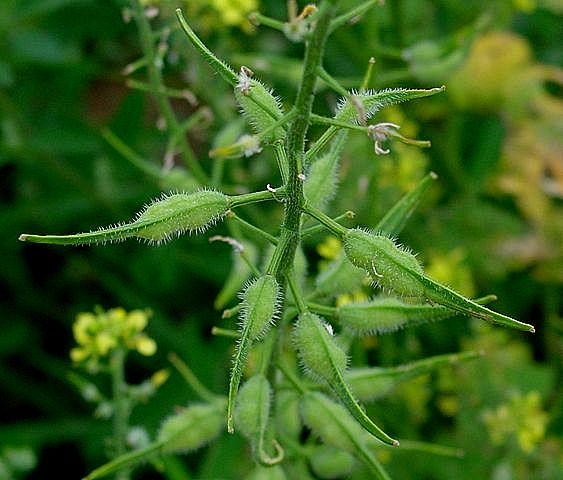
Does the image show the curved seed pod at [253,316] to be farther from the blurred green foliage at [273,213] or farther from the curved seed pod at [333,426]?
the blurred green foliage at [273,213]

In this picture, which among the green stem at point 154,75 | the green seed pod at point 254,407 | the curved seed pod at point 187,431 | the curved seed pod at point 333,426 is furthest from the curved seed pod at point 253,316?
the green stem at point 154,75

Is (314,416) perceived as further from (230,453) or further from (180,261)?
(180,261)

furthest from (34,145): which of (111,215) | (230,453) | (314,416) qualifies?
(314,416)

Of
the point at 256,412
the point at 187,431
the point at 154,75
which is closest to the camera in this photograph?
the point at 256,412

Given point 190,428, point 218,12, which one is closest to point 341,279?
point 190,428

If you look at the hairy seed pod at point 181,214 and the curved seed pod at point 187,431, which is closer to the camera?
the hairy seed pod at point 181,214

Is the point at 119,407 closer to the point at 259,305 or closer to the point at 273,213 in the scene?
the point at 259,305
